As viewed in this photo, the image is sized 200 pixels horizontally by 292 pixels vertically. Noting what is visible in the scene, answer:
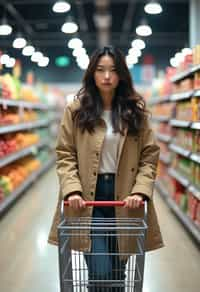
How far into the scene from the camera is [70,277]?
2.26 meters

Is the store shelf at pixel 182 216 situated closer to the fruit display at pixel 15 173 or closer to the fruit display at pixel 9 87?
the fruit display at pixel 15 173

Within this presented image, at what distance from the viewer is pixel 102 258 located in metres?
2.21

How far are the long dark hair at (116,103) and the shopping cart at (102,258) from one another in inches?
16.4

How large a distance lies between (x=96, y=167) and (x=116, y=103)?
373mm

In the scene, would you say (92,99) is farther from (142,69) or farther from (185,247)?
(142,69)

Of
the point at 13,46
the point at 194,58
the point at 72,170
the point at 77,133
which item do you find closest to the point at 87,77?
the point at 77,133

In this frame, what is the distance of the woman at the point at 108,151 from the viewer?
230cm

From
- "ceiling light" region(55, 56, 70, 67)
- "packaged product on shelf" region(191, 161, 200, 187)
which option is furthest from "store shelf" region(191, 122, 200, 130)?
"ceiling light" region(55, 56, 70, 67)

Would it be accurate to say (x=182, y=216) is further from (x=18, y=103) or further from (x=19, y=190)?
(x=18, y=103)

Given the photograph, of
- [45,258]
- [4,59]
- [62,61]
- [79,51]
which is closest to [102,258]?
[45,258]

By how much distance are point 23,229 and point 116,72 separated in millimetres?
3678

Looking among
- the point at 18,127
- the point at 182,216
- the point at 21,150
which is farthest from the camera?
the point at 21,150

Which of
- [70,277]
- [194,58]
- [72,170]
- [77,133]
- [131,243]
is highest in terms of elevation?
[194,58]

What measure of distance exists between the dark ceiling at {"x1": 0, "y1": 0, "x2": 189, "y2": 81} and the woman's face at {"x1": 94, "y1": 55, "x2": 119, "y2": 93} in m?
8.21
